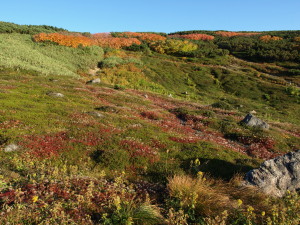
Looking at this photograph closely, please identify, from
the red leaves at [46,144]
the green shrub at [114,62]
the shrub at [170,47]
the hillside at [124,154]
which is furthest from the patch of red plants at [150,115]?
the shrub at [170,47]

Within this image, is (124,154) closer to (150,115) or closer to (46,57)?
(150,115)

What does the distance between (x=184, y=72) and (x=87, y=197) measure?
178 feet

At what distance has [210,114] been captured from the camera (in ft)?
83.0

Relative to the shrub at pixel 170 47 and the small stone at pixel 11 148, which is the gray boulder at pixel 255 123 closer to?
the small stone at pixel 11 148


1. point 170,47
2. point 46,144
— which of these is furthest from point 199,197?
point 170,47

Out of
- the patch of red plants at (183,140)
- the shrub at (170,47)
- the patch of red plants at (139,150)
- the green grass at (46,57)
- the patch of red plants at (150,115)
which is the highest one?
the shrub at (170,47)

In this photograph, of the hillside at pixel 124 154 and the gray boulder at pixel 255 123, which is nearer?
the hillside at pixel 124 154

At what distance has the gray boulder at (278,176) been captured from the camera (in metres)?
9.04

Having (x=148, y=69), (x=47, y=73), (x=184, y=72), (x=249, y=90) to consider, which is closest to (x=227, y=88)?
(x=249, y=90)

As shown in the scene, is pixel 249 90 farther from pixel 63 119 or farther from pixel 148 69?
pixel 63 119

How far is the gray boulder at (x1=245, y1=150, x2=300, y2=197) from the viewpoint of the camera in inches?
356

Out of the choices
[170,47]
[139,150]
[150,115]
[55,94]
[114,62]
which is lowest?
[139,150]

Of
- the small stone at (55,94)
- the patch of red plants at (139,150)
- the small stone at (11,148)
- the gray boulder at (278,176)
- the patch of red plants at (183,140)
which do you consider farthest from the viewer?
the small stone at (55,94)

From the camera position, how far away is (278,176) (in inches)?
370
